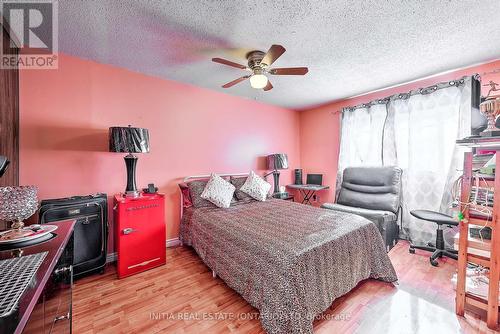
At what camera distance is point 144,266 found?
2.28 meters

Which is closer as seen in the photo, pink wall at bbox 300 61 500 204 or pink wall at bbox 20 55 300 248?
pink wall at bbox 20 55 300 248

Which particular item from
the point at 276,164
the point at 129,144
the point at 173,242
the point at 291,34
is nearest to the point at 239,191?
the point at 276,164

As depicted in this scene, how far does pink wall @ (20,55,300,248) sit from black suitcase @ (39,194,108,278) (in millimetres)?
326

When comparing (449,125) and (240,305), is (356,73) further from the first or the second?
(240,305)

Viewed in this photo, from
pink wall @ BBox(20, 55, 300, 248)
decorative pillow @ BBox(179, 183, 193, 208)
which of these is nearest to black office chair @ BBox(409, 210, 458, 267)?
pink wall @ BBox(20, 55, 300, 248)

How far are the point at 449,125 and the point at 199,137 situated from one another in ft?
11.8

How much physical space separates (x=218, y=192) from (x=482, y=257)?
259cm

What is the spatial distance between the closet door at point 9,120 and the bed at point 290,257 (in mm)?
1817

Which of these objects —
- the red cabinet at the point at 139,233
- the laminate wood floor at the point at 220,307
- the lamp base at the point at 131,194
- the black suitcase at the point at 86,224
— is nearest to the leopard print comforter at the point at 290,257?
the laminate wood floor at the point at 220,307

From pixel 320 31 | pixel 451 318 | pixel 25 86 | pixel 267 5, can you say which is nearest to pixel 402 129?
pixel 320 31

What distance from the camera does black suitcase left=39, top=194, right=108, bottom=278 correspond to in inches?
77.0

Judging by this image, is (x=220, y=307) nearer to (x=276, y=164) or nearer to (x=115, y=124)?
(x=115, y=124)

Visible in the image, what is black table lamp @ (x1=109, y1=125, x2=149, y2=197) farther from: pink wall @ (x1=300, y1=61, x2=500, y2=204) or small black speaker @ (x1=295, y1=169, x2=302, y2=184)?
pink wall @ (x1=300, y1=61, x2=500, y2=204)

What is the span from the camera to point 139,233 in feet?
7.38
